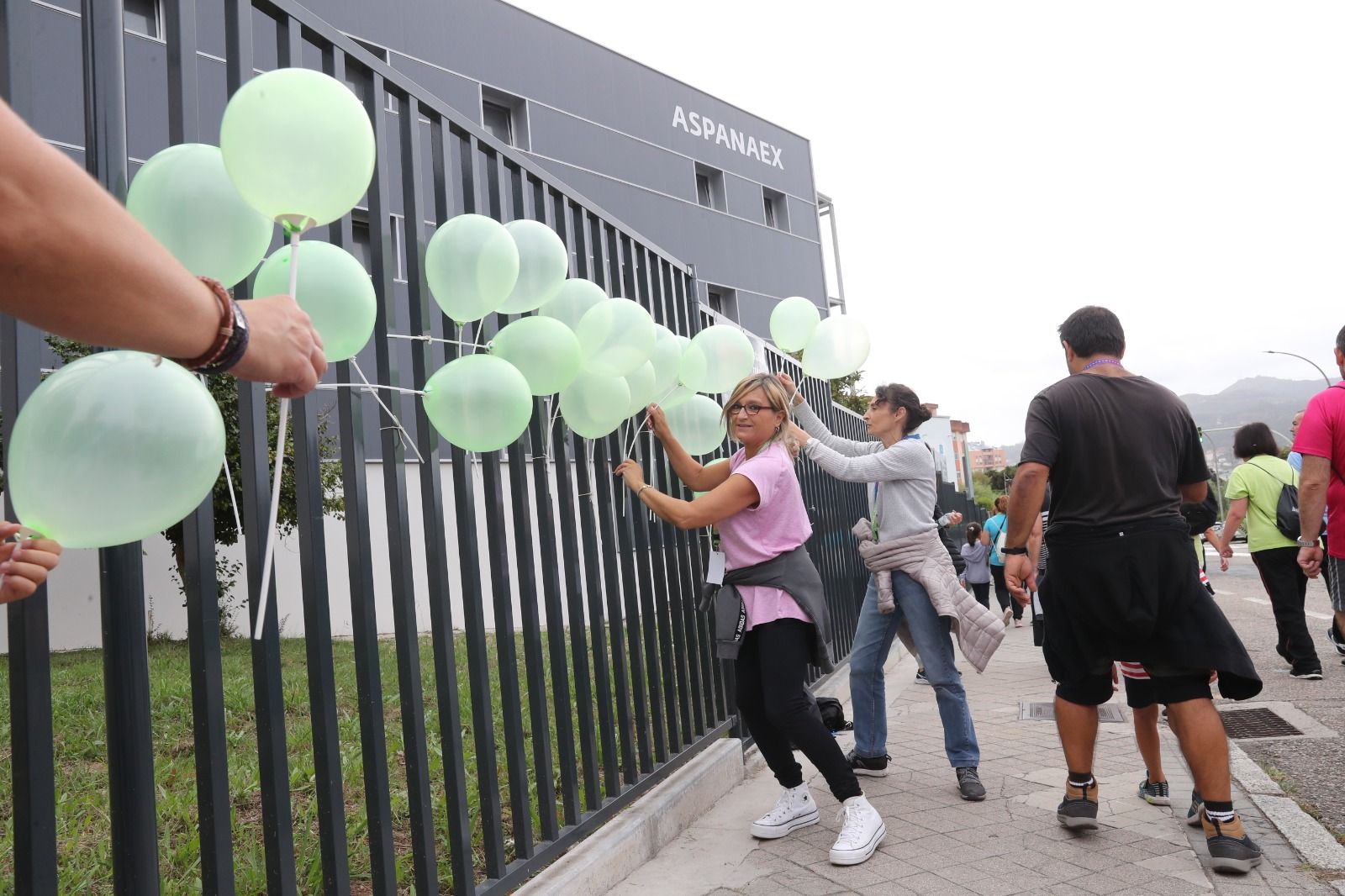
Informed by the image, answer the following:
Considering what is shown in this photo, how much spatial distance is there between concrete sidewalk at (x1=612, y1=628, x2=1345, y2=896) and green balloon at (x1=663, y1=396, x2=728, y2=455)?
5.68 ft

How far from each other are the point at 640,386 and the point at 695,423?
66 cm

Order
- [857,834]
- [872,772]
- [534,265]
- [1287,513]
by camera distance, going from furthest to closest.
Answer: [1287,513]
[872,772]
[857,834]
[534,265]

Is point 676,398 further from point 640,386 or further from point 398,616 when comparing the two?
point 398,616

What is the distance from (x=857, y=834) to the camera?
12.7 ft

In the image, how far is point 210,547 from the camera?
2.21 meters

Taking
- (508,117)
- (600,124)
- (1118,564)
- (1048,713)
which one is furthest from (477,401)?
(600,124)

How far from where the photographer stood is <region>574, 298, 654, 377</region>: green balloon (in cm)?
363

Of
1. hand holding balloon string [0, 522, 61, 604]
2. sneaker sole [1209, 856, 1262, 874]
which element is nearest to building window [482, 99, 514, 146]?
sneaker sole [1209, 856, 1262, 874]

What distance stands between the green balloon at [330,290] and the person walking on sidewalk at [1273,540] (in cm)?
697

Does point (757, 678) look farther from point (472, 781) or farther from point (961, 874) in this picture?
point (472, 781)

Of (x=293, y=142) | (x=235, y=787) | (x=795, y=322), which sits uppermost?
(x=795, y=322)

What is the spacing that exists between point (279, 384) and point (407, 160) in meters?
1.74

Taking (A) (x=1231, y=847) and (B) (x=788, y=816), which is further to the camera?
(B) (x=788, y=816)

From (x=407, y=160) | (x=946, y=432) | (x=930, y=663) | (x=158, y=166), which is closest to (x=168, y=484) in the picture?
(x=158, y=166)
